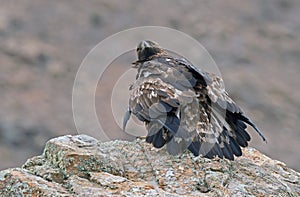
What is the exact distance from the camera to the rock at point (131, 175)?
5707 millimetres

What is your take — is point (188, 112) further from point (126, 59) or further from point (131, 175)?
point (126, 59)

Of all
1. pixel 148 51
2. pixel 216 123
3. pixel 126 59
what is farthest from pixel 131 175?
pixel 126 59

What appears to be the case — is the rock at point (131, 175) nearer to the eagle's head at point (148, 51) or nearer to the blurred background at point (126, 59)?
the eagle's head at point (148, 51)

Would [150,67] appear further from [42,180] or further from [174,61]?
[42,180]

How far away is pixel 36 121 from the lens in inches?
755

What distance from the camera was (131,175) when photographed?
6.19 m

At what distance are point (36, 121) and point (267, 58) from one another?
8.35 meters

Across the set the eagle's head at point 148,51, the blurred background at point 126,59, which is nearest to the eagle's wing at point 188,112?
the eagle's head at point 148,51

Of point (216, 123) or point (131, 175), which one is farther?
point (216, 123)

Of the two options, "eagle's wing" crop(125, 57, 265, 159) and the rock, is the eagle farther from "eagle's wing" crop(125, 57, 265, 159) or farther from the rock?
the rock

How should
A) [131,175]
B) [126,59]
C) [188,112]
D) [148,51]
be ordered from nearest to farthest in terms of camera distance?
1. [131,175]
2. [188,112]
3. [148,51]
4. [126,59]

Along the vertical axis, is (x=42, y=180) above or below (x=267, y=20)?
below

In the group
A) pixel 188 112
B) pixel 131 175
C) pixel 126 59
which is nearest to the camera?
pixel 131 175

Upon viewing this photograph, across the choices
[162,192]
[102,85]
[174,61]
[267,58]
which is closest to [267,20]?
[267,58]
